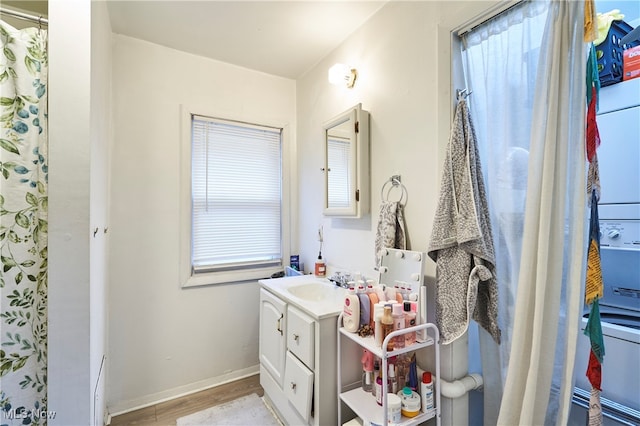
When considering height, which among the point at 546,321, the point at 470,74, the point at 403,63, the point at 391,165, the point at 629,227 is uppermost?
the point at 403,63

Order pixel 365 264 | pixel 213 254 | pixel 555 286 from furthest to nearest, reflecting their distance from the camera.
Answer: pixel 213 254
pixel 365 264
pixel 555 286

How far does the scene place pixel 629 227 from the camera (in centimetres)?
120

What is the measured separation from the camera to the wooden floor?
1875mm

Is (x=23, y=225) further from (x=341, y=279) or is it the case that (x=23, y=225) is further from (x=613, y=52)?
(x=613, y=52)

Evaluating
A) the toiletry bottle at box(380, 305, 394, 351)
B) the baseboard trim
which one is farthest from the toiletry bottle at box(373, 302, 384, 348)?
the baseboard trim

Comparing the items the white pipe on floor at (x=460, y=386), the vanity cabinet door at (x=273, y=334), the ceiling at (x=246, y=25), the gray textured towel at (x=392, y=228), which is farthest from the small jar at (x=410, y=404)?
the ceiling at (x=246, y=25)

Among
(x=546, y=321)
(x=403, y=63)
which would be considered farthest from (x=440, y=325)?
(x=403, y=63)

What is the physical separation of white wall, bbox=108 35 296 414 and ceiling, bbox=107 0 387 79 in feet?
0.54

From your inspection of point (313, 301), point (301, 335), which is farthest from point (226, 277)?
point (301, 335)

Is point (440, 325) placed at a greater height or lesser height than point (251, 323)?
greater

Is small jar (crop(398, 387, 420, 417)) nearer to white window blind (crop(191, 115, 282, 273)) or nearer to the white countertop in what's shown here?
the white countertop

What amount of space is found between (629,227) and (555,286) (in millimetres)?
550

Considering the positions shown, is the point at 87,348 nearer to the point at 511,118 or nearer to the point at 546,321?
the point at 546,321

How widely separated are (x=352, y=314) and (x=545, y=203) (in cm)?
87
